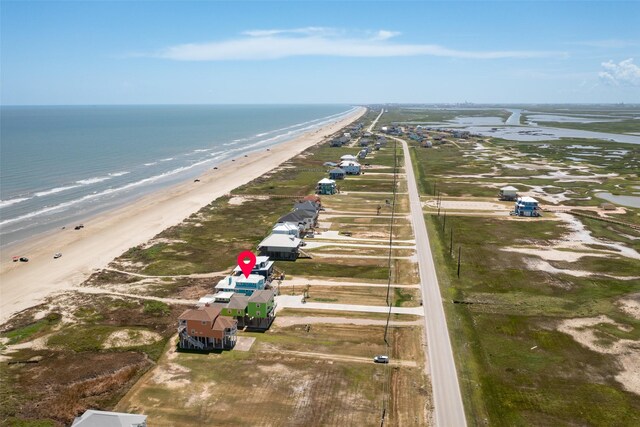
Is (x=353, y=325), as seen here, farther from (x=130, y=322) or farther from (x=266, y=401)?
(x=130, y=322)

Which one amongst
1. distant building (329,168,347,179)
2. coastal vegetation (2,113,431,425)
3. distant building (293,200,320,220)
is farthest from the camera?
distant building (329,168,347,179)

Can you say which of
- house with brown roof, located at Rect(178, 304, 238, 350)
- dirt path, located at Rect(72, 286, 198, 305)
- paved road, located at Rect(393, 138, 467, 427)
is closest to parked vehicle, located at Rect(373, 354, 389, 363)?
paved road, located at Rect(393, 138, 467, 427)

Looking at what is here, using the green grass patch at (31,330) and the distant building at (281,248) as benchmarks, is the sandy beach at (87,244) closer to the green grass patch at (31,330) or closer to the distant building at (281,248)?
the green grass patch at (31,330)

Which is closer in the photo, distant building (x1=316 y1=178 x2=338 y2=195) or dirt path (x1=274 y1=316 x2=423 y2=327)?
dirt path (x1=274 y1=316 x2=423 y2=327)

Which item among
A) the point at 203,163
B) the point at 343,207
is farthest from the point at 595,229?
the point at 203,163

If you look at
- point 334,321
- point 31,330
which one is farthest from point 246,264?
point 31,330

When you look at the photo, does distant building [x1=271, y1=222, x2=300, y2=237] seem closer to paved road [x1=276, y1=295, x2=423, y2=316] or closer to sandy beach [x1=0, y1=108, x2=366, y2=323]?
paved road [x1=276, y1=295, x2=423, y2=316]

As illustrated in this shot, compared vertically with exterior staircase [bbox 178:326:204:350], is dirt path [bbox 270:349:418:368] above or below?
below

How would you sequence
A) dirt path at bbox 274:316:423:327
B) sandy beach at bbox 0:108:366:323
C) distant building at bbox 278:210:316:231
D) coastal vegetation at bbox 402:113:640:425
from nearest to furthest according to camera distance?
coastal vegetation at bbox 402:113:640:425
dirt path at bbox 274:316:423:327
sandy beach at bbox 0:108:366:323
distant building at bbox 278:210:316:231
